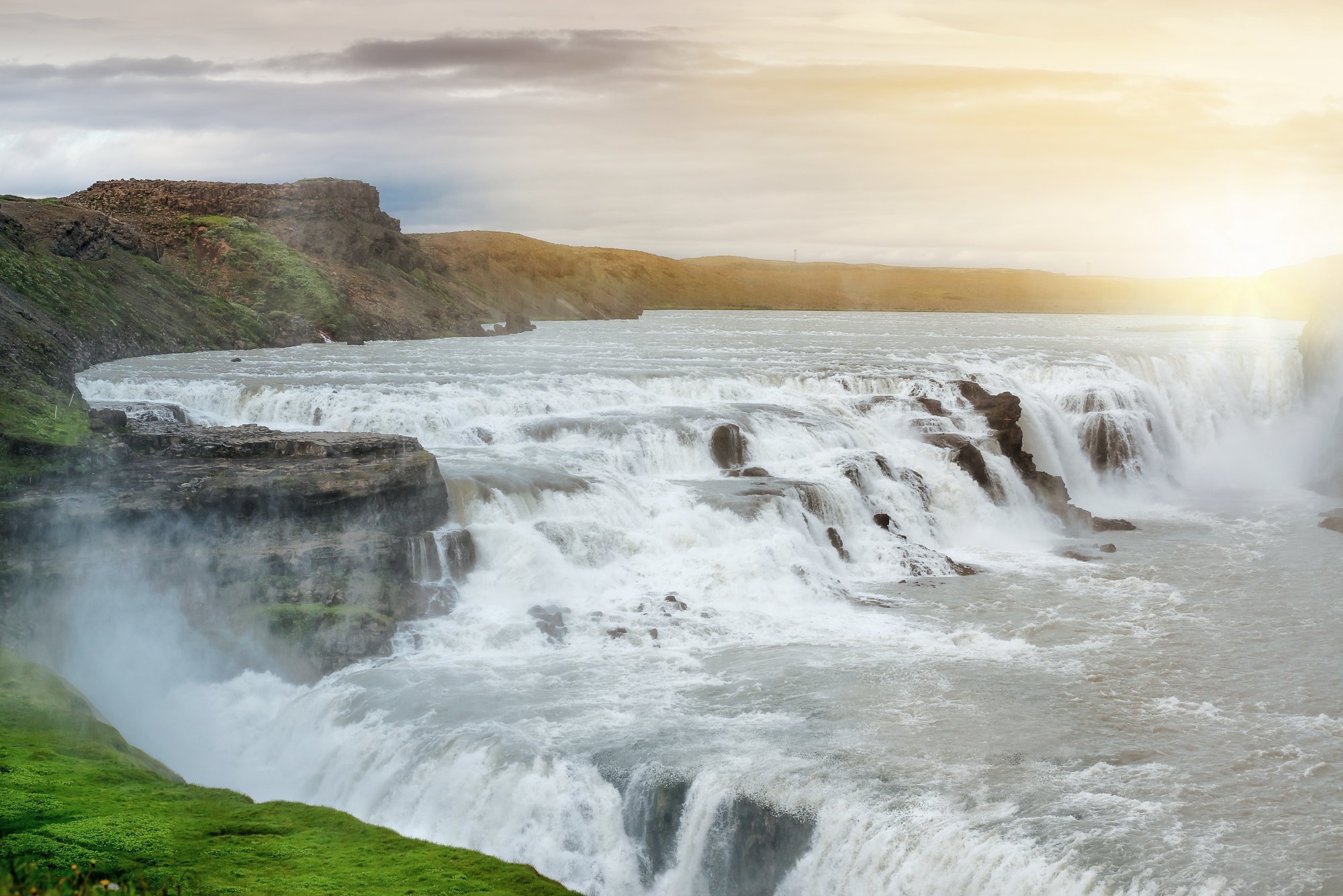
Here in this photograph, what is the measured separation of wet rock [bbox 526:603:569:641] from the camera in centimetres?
2028

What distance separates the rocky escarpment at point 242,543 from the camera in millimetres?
18344

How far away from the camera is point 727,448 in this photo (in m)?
29.6

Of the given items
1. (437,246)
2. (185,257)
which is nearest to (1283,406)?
(185,257)

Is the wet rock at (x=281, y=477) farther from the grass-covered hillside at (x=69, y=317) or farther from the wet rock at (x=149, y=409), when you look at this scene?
the wet rock at (x=149, y=409)

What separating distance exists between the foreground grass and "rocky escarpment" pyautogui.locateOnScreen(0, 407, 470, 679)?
581cm

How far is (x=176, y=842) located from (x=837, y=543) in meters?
17.3

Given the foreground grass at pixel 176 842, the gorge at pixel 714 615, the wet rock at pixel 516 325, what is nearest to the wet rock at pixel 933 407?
the gorge at pixel 714 615


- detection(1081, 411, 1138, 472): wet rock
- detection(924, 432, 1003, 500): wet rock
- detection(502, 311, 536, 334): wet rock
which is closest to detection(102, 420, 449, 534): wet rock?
detection(924, 432, 1003, 500): wet rock

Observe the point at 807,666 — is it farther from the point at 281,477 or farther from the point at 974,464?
the point at 974,464

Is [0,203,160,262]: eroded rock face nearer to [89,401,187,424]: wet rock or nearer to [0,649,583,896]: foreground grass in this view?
[89,401,187,424]: wet rock

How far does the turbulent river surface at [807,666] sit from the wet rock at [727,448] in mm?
635

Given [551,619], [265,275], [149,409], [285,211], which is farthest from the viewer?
[285,211]

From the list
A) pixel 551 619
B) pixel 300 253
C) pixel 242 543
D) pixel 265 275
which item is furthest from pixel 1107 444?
pixel 300 253

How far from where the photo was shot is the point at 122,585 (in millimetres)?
18906
